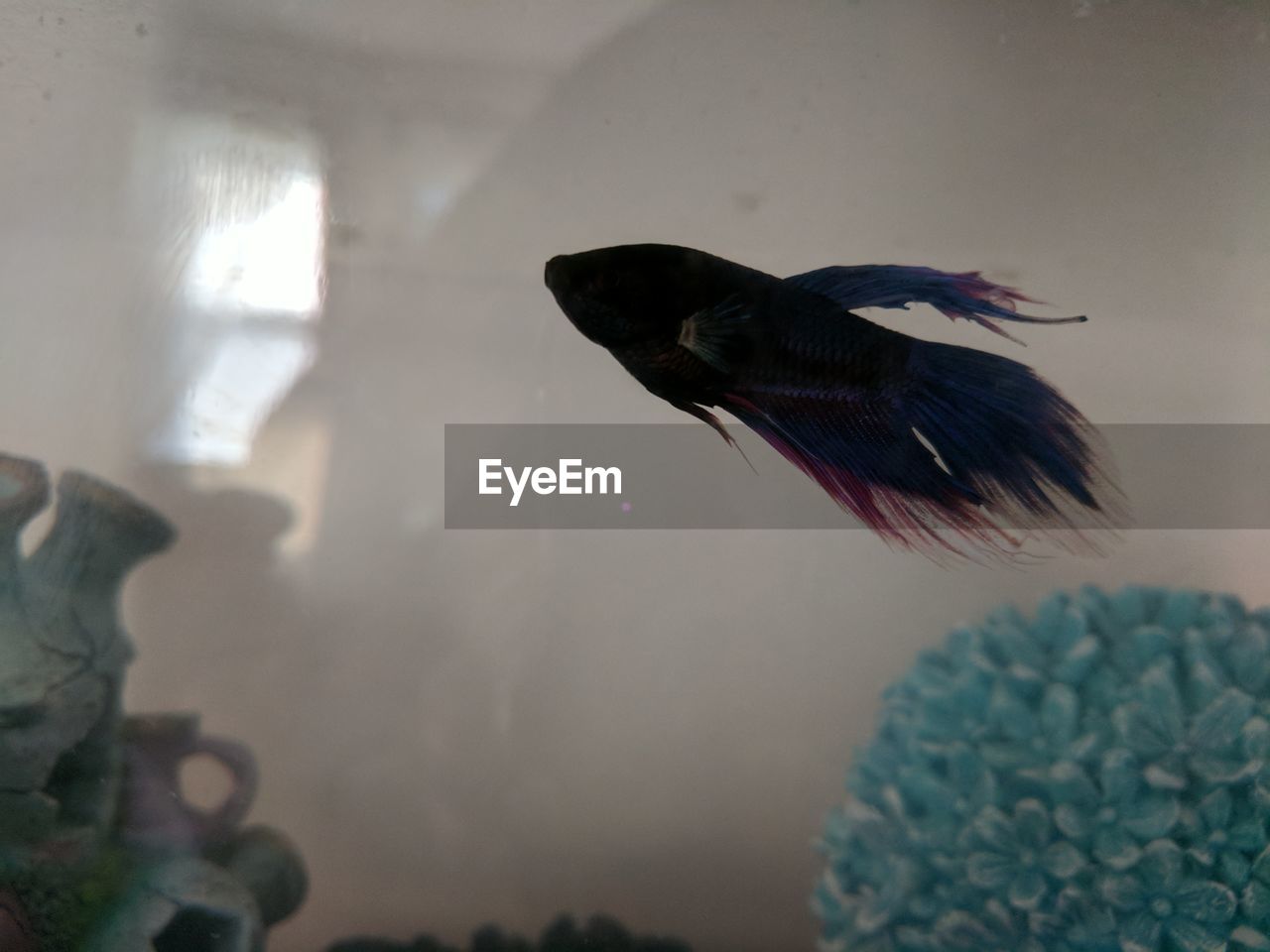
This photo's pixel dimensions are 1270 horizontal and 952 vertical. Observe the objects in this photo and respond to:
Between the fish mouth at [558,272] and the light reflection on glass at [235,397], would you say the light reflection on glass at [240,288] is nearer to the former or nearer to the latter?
the light reflection on glass at [235,397]

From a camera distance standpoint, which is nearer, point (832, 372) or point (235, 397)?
point (832, 372)

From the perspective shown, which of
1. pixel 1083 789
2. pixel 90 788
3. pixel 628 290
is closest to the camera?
pixel 628 290

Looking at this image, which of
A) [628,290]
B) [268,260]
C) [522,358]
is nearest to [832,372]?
[628,290]

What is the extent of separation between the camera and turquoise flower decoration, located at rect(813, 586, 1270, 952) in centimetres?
68

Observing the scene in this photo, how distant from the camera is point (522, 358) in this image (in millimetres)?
854

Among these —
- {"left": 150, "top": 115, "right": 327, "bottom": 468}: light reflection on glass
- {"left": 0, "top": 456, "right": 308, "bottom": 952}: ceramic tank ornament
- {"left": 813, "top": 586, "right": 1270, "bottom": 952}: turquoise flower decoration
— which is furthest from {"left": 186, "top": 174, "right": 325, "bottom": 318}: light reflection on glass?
{"left": 813, "top": 586, "right": 1270, "bottom": 952}: turquoise flower decoration

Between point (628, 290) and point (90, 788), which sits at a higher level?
point (628, 290)

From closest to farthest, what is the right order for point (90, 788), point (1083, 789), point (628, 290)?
point (628, 290) → point (1083, 789) → point (90, 788)

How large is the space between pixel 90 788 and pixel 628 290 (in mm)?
703

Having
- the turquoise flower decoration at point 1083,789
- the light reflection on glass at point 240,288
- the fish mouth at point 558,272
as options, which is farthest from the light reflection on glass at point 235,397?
the turquoise flower decoration at point 1083,789

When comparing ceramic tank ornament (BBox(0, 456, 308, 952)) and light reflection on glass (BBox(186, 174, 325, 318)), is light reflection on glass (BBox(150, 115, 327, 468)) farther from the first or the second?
ceramic tank ornament (BBox(0, 456, 308, 952))

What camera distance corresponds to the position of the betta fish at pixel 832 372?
22.0 inches

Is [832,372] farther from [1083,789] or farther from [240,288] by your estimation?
[240,288]

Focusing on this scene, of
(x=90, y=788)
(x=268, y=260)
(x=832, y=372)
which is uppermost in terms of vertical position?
(x=268, y=260)
